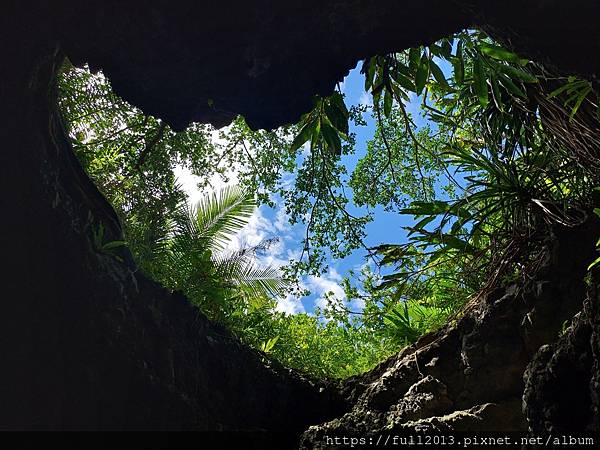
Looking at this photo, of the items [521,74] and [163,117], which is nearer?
[163,117]

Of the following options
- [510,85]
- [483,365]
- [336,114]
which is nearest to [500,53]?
[510,85]

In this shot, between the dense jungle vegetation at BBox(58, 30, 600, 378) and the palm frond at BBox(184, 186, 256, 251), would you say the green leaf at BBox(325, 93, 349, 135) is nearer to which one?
the dense jungle vegetation at BBox(58, 30, 600, 378)

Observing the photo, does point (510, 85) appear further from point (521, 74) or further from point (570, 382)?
point (570, 382)

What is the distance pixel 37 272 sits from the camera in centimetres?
253

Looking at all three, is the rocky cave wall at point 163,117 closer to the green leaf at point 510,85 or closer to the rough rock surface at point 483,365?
the rough rock surface at point 483,365

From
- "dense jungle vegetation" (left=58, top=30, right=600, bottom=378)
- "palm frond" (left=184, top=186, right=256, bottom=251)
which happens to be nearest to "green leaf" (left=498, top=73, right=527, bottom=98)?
"dense jungle vegetation" (left=58, top=30, right=600, bottom=378)

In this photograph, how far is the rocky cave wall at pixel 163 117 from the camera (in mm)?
2490

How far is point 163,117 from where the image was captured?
9.80ft

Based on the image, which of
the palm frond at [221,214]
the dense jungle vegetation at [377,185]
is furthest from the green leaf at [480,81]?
the palm frond at [221,214]

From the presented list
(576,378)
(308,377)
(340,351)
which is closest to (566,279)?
(576,378)

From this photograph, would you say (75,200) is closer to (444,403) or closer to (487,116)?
(444,403)

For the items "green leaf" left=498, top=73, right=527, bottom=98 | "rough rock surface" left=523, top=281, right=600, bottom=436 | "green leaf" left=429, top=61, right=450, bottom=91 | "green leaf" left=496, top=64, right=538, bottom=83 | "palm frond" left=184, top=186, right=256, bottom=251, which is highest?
"palm frond" left=184, top=186, right=256, bottom=251

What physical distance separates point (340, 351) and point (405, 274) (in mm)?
4868

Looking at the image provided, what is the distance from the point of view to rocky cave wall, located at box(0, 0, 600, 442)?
8.17 feet
